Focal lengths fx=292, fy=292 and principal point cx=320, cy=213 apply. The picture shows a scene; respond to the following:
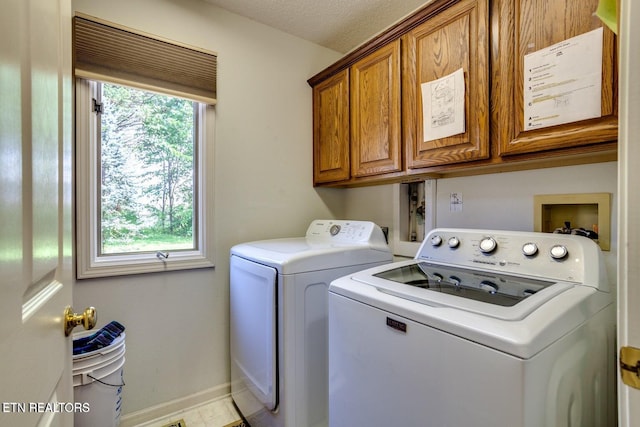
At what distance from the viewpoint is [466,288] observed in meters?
1.04

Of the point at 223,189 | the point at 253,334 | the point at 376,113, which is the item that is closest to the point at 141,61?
the point at 223,189

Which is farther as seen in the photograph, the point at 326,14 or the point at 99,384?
the point at 326,14

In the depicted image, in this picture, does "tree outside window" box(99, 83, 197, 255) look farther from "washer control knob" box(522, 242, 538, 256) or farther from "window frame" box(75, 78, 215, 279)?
"washer control knob" box(522, 242, 538, 256)

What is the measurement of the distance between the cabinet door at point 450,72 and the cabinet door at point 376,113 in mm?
70

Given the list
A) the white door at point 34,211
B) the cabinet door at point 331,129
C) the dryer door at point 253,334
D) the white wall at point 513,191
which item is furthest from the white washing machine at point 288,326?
the white door at point 34,211

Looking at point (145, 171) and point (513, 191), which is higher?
point (145, 171)

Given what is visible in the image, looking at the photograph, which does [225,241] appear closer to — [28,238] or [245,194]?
[245,194]

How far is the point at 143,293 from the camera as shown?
5.61ft

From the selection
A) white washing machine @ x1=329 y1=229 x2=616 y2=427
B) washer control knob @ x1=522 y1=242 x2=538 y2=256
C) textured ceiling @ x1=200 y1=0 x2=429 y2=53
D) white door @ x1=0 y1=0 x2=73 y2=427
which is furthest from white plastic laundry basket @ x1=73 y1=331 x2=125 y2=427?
textured ceiling @ x1=200 y1=0 x2=429 y2=53

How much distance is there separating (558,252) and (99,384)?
1.98 meters

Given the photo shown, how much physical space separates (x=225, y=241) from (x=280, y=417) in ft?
3.50

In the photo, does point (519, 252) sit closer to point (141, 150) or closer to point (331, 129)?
point (331, 129)

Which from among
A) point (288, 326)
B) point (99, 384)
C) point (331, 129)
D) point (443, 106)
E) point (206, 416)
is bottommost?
point (206, 416)

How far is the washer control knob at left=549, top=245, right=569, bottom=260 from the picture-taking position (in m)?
1.03
